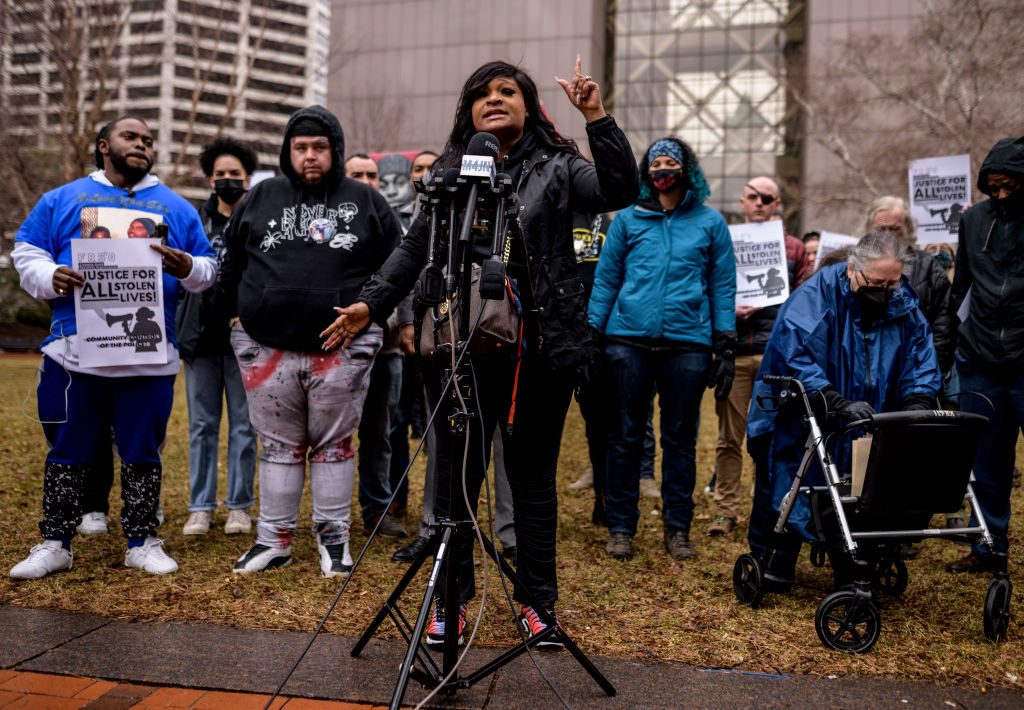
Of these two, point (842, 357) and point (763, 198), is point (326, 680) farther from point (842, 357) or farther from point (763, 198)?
point (763, 198)

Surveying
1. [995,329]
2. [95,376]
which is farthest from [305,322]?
[995,329]

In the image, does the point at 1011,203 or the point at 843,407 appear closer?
the point at 843,407

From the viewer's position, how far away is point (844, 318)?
430cm

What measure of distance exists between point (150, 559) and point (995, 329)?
4.67 m

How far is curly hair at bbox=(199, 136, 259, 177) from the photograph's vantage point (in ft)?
19.1

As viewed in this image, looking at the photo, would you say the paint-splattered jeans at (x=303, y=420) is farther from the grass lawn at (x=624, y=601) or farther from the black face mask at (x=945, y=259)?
the black face mask at (x=945, y=259)

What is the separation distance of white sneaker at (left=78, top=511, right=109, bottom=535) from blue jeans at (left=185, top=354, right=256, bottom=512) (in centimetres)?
50

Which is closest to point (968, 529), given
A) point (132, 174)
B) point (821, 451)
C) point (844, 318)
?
point (821, 451)

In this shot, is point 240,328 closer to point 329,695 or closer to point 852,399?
point 329,695

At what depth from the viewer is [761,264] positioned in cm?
660

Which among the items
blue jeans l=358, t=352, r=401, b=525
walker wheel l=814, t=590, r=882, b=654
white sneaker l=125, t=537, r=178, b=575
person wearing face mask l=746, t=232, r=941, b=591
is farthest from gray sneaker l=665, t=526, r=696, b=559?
white sneaker l=125, t=537, r=178, b=575

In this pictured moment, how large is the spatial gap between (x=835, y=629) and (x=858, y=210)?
91.0ft

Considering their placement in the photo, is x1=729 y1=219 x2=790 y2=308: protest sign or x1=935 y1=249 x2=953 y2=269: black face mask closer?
x1=729 y1=219 x2=790 y2=308: protest sign

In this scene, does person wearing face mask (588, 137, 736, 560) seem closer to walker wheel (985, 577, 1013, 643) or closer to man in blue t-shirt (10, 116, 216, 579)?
walker wheel (985, 577, 1013, 643)
